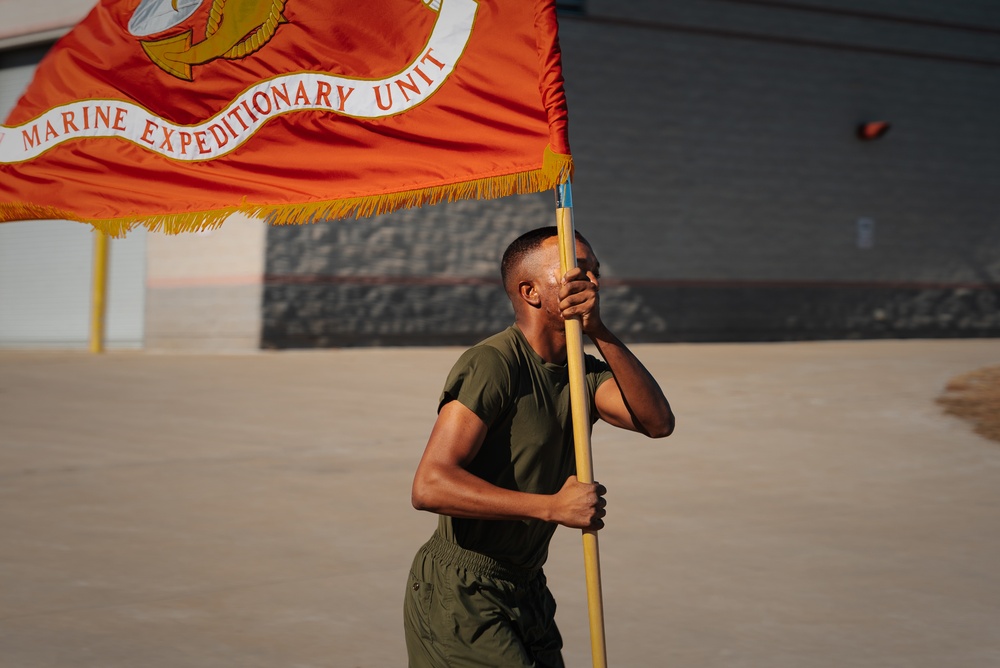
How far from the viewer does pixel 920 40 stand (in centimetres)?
2233

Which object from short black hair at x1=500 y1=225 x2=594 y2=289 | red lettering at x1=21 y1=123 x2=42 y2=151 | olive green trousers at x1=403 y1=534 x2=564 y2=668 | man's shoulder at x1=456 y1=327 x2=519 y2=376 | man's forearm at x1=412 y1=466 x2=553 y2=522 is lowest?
olive green trousers at x1=403 y1=534 x2=564 y2=668

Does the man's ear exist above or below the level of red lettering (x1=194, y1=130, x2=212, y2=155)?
below

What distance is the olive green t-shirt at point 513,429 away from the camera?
3338 mm

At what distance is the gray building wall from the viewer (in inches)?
751

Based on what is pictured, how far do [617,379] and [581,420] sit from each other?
18cm

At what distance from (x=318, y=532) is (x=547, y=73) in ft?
14.5

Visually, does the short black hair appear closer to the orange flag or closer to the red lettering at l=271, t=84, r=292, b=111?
the orange flag

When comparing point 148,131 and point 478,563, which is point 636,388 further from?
point 148,131

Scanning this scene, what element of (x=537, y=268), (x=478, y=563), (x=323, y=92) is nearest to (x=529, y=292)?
(x=537, y=268)

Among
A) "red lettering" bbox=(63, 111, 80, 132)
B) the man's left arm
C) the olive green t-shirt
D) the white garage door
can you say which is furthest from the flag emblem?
the white garage door

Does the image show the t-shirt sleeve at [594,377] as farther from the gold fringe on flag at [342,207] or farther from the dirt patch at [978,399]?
the dirt patch at [978,399]

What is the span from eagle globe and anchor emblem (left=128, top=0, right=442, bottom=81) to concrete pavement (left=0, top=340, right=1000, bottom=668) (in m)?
2.31

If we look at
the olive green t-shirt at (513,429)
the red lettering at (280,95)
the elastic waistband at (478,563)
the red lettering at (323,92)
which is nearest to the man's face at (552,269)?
the olive green t-shirt at (513,429)

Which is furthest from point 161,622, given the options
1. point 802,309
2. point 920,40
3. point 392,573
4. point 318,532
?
point 920,40
